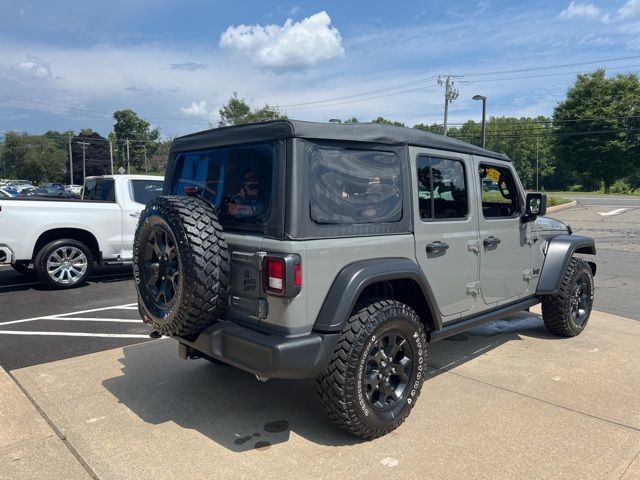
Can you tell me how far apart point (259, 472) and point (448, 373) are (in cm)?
210

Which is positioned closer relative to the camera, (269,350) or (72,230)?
(269,350)

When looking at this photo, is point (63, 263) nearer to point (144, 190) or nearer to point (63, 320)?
point (144, 190)

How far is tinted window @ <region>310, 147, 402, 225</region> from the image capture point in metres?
2.98

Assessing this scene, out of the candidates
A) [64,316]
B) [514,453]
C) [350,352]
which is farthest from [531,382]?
[64,316]

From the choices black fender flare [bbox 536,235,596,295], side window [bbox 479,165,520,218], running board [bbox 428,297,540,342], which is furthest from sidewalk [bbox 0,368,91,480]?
black fender flare [bbox 536,235,596,295]

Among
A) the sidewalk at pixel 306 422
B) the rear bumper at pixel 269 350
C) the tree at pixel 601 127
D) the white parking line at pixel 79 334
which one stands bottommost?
the sidewalk at pixel 306 422

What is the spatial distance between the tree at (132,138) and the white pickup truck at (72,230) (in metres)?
89.2

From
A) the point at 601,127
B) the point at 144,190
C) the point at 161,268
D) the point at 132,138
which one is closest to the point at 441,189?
the point at 161,268

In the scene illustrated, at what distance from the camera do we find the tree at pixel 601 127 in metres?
44.7

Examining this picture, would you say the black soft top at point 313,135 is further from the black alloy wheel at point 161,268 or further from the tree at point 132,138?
the tree at point 132,138

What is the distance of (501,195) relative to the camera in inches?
186

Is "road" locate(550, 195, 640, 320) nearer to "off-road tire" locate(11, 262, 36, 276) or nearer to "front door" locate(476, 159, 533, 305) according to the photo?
"front door" locate(476, 159, 533, 305)

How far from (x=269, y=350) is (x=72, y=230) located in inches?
249

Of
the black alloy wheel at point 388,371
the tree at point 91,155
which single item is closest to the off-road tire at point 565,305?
the black alloy wheel at point 388,371
